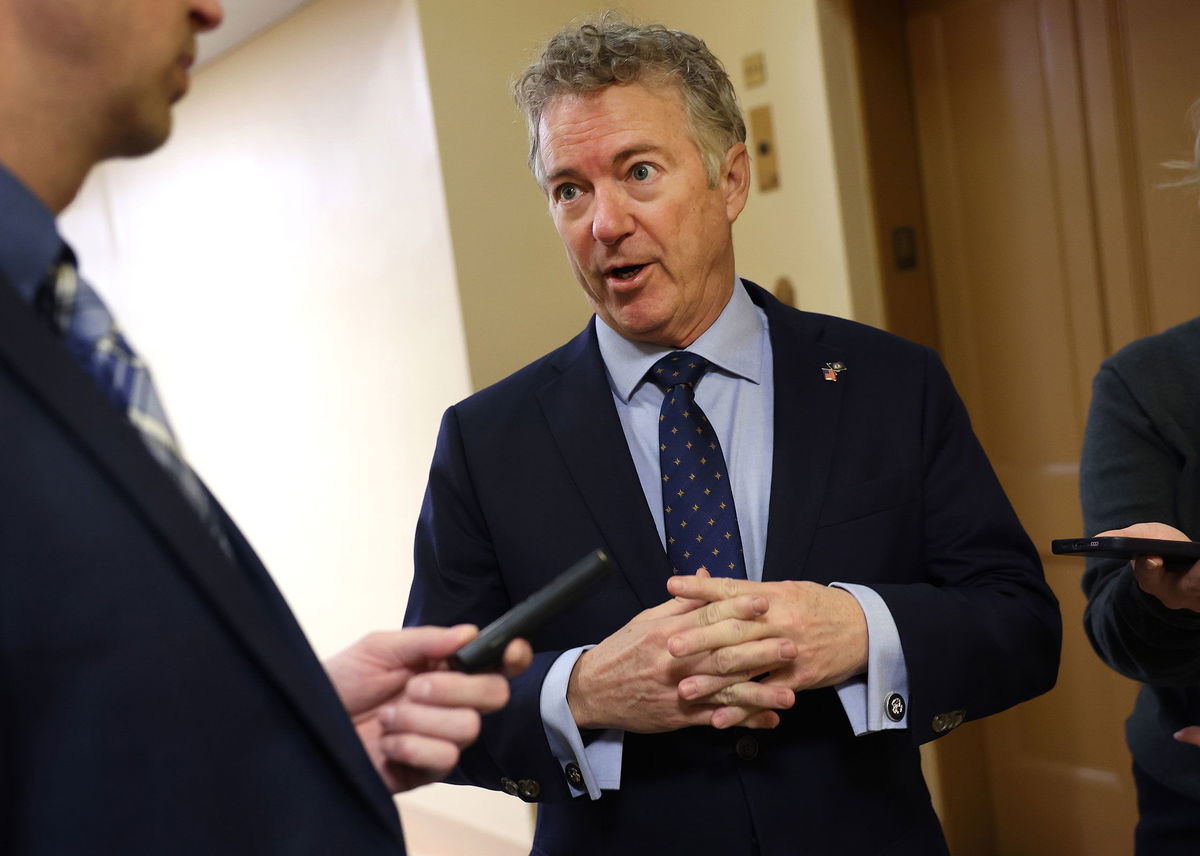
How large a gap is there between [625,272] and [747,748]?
0.65 m

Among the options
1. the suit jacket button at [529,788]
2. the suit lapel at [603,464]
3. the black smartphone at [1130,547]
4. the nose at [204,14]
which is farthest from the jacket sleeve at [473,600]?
the nose at [204,14]

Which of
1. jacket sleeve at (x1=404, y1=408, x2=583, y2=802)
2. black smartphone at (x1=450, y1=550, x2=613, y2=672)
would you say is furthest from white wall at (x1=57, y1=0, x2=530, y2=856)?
black smartphone at (x1=450, y1=550, x2=613, y2=672)

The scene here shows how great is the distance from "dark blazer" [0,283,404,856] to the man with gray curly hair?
68 cm

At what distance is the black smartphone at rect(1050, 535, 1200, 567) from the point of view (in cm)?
124

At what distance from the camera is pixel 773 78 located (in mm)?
3072

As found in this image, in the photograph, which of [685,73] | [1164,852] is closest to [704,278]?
[685,73]

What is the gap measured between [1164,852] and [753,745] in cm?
65

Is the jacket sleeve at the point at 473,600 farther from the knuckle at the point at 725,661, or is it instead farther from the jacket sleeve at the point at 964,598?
the jacket sleeve at the point at 964,598

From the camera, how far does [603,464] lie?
1.50m

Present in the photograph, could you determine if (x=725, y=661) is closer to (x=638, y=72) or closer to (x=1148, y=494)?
(x=1148, y=494)

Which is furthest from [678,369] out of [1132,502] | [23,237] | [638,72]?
[23,237]

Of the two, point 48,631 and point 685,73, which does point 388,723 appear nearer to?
point 48,631

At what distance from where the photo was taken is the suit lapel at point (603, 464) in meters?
1.44

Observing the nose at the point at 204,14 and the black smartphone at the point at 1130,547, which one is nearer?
the nose at the point at 204,14
